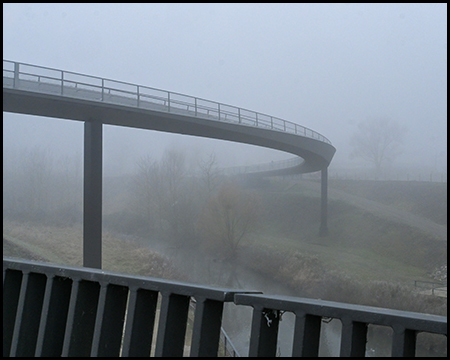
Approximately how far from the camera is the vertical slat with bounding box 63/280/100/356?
1.73 metres

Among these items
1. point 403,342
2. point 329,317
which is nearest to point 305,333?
→ point 329,317

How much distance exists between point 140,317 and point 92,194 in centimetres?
1132

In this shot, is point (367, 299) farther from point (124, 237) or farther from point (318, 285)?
point (124, 237)

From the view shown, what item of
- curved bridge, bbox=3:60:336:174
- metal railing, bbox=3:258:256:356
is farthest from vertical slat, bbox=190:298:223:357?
curved bridge, bbox=3:60:336:174

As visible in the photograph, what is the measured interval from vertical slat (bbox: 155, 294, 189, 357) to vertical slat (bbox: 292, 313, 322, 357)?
1.40ft

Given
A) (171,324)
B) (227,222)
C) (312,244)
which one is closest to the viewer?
(171,324)

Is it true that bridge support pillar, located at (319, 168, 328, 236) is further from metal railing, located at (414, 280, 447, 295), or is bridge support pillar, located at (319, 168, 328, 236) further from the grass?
metal railing, located at (414, 280, 447, 295)

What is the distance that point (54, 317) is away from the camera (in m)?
1.83

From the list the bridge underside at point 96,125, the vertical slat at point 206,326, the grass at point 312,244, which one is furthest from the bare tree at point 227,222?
the vertical slat at point 206,326

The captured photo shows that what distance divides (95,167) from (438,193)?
73.0 ft

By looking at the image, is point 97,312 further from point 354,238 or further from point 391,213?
point 391,213

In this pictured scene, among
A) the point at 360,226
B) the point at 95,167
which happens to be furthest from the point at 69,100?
the point at 360,226

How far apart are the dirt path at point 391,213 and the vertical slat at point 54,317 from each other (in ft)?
Result: 68.2

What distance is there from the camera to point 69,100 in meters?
10.5
